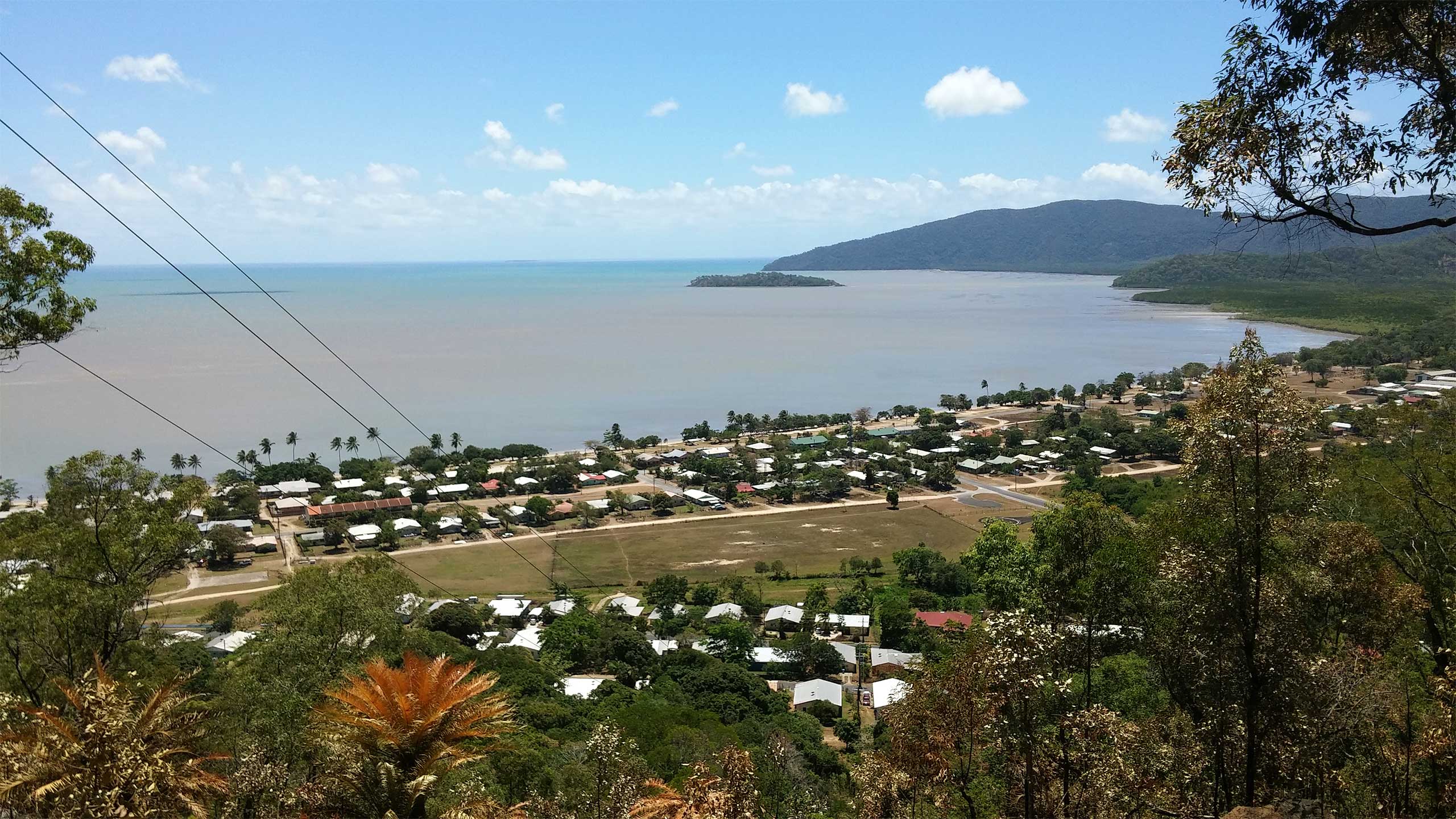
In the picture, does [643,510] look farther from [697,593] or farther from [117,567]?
[117,567]

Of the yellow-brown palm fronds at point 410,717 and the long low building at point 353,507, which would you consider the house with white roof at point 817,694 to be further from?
the long low building at point 353,507

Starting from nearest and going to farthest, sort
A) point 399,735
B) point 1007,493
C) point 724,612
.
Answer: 1. point 399,735
2. point 724,612
3. point 1007,493

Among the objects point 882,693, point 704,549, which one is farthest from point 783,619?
point 704,549

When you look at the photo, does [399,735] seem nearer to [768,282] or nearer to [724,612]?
[724,612]

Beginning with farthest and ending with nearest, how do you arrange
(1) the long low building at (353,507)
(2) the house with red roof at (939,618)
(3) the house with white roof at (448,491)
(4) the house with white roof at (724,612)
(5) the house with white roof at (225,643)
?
(3) the house with white roof at (448,491) → (1) the long low building at (353,507) → (4) the house with white roof at (724,612) → (2) the house with red roof at (939,618) → (5) the house with white roof at (225,643)

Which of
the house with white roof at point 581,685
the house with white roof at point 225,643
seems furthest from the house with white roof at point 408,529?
the house with white roof at point 581,685

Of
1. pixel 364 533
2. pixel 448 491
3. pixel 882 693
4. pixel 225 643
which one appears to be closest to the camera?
pixel 882 693
